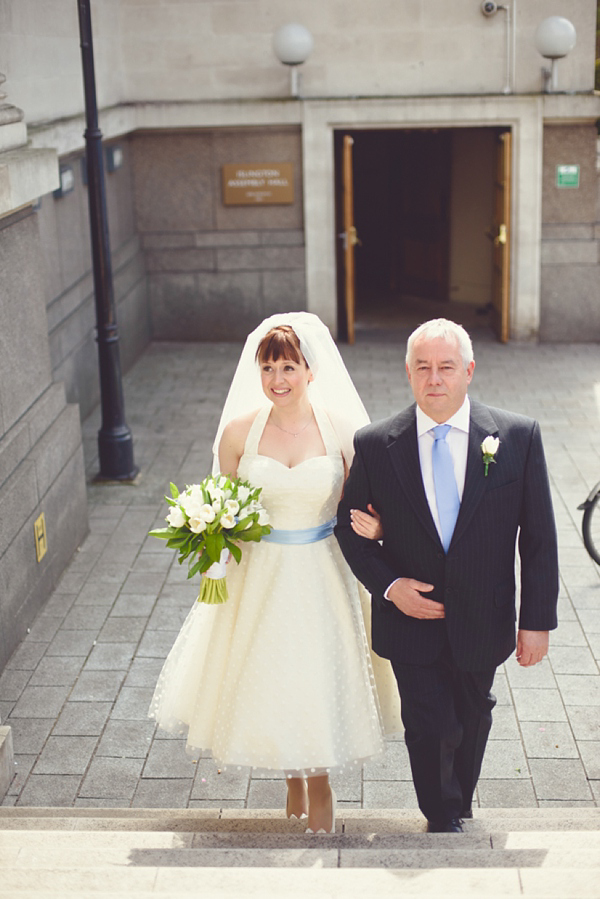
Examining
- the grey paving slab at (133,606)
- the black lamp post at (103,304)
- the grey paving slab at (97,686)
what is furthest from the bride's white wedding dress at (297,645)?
the black lamp post at (103,304)

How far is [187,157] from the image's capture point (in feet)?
46.8

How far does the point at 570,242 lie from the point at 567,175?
0.82 meters

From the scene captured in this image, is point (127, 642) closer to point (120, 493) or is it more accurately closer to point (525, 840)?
point (120, 493)

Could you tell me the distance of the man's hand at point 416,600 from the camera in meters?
4.04

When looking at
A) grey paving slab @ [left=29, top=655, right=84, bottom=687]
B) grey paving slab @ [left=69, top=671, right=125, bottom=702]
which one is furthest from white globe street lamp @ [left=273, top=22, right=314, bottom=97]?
grey paving slab @ [left=69, top=671, right=125, bottom=702]

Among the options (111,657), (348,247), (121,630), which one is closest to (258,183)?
(348,247)

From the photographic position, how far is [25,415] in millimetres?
7020

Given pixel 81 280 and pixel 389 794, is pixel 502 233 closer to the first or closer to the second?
pixel 81 280

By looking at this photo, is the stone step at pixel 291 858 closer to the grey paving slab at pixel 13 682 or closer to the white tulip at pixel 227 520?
the white tulip at pixel 227 520

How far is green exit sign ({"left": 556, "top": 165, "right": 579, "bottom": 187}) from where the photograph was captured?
1371 cm

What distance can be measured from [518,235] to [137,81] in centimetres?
517

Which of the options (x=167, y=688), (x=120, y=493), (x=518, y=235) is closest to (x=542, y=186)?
(x=518, y=235)

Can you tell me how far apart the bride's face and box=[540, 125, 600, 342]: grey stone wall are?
10314 mm

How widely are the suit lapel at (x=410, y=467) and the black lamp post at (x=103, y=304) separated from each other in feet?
18.2
